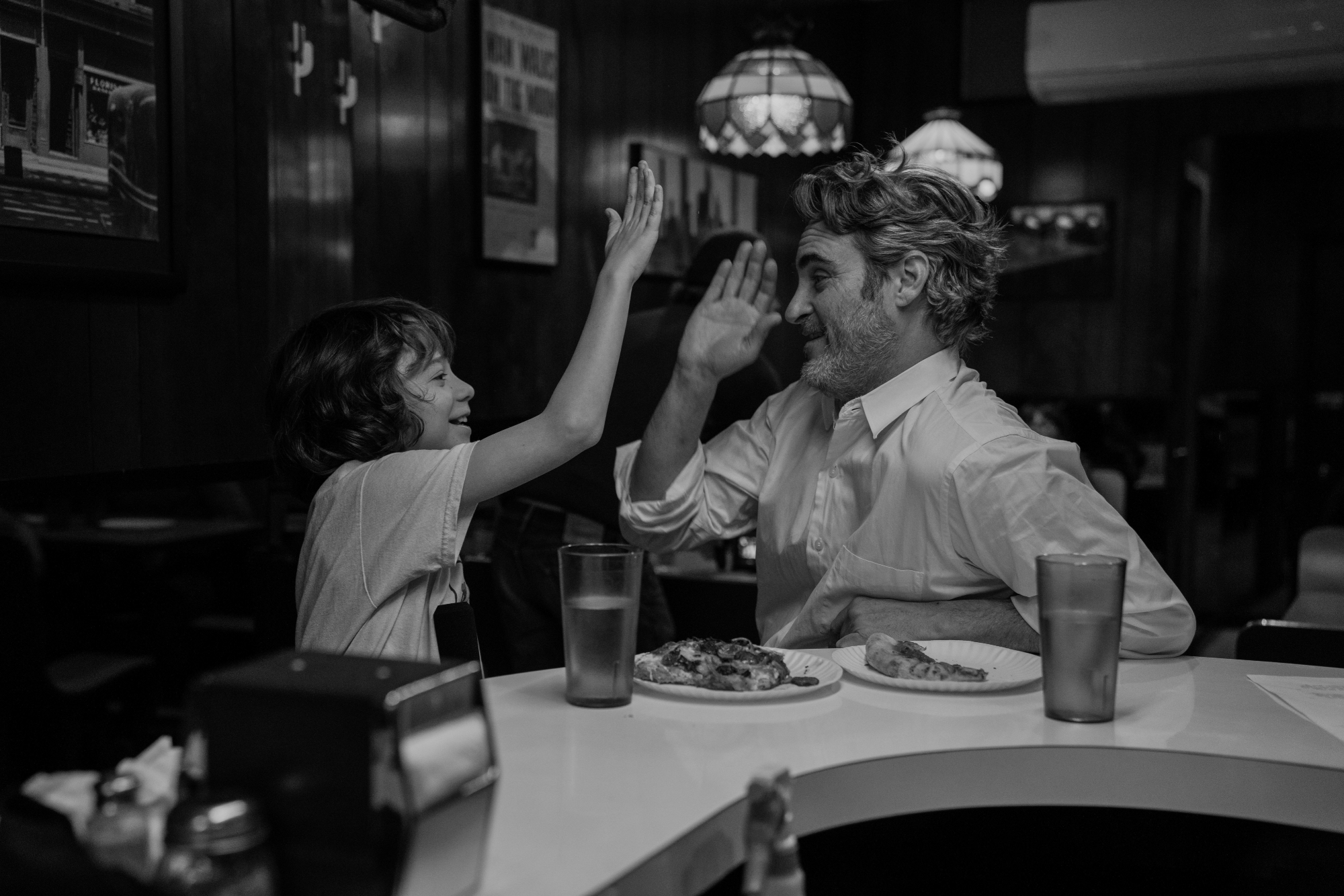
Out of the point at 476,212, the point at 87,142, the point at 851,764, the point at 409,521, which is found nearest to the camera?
the point at 851,764

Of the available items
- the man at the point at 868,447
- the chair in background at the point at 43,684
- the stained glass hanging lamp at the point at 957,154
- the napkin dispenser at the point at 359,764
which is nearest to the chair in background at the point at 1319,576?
the man at the point at 868,447

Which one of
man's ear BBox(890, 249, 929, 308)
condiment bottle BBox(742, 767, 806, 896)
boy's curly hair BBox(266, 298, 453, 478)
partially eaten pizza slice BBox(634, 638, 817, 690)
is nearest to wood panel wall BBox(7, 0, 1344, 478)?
boy's curly hair BBox(266, 298, 453, 478)

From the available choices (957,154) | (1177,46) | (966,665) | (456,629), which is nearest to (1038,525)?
(966,665)

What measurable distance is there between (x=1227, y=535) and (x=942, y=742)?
6812 millimetres

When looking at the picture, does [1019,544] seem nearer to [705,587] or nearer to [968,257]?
[968,257]

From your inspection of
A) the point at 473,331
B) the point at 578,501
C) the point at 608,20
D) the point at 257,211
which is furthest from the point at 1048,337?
the point at 257,211

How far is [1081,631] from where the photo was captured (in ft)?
4.06

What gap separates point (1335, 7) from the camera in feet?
16.5

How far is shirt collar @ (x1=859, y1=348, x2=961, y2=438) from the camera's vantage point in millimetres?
1946

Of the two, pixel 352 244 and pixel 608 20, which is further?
pixel 608 20

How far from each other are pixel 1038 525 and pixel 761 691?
1.89 feet

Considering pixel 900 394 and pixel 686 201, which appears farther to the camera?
pixel 686 201

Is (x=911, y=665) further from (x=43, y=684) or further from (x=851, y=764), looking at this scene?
(x=43, y=684)

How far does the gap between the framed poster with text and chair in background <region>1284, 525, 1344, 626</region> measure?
2437 millimetres
